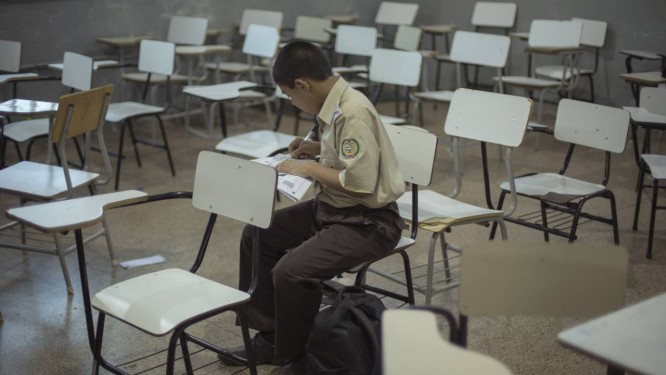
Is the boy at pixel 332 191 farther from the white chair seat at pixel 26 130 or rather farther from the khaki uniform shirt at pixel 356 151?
the white chair seat at pixel 26 130

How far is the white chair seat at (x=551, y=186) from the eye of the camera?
3.46 meters

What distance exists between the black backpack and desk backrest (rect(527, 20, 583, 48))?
4.42m

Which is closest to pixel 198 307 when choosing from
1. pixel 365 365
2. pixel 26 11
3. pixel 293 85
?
pixel 365 365

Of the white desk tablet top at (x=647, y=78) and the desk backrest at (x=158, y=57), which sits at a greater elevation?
the desk backrest at (x=158, y=57)

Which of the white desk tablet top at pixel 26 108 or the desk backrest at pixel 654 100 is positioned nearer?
the white desk tablet top at pixel 26 108

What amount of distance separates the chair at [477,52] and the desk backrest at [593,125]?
1703 mm

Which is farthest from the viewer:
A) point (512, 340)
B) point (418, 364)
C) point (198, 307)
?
point (512, 340)

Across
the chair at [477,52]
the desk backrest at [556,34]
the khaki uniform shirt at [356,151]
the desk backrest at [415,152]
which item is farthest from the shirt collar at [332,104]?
the desk backrest at [556,34]

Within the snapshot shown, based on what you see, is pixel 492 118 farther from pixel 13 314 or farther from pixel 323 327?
pixel 13 314

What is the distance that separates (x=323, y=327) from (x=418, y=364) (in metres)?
0.90

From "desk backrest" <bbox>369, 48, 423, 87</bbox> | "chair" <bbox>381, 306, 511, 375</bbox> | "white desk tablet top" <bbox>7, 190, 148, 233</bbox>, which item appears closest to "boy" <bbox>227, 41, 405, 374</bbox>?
"white desk tablet top" <bbox>7, 190, 148, 233</bbox>

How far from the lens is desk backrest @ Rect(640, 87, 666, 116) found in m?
4.07

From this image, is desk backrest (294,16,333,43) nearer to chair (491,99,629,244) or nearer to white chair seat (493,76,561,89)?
white chair seat (493,76,561,89)

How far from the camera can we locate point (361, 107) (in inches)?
96.4
